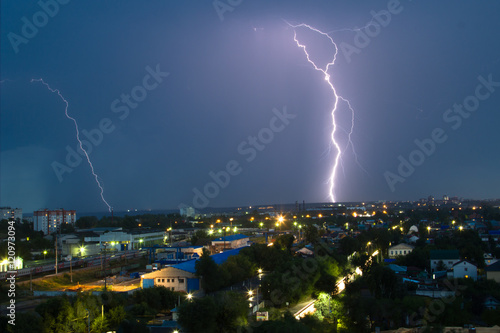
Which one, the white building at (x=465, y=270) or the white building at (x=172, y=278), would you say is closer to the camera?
the white building at (x=172, y=278)

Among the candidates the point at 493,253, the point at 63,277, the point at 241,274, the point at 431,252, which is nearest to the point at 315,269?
the point at 241,274

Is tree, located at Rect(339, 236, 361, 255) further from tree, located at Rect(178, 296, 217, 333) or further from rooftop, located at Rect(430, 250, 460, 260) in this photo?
tree, located at Rect(178, 296, 217, 333)

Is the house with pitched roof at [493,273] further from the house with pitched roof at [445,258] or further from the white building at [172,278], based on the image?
the white building at [172,278]

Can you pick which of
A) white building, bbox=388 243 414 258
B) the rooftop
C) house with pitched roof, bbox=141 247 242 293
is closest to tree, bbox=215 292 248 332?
house with pitched roof, bbox=141 247 242 293

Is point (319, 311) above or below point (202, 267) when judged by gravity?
below

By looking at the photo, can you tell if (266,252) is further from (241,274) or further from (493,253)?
(493,253)

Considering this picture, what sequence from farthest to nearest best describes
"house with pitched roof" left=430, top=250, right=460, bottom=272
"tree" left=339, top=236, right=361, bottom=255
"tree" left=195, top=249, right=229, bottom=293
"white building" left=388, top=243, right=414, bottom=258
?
"white building" left=388, top=243, right=414, bottom=258, "tree" left=339, top=236, right=361, bottom=255, "house with pitched roof" left=430, top=250, right=460, bottom=272, "tree" left=195, top=249, right=229, bottom=293

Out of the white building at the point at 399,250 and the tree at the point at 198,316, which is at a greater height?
the tree at the point at 198,316

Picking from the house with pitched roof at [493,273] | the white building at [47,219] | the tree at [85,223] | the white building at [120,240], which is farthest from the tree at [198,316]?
the white building at [47,219]
